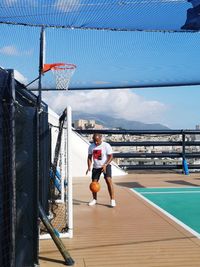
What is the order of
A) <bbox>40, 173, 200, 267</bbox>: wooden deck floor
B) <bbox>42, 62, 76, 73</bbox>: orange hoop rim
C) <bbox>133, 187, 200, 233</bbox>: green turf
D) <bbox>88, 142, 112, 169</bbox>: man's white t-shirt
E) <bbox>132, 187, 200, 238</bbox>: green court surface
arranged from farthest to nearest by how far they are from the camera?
<bbox>88, 142, 112, 169</bbox>: man's white t-shirt < <bbox>133, 187, 200, 233</bbox>: green turf < <bbox>42, 62, 76, 73</bbox>: orange hoop rim < <bbox>132, 187, 200, 238</bbox>: green court surface < <bbox>40, 173, 200, 267</bbox>: wooden deck floor

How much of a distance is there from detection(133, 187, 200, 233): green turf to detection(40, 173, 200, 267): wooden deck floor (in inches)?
12.2

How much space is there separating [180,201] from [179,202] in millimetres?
148

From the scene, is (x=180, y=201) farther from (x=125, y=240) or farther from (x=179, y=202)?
(x=125, y=240)

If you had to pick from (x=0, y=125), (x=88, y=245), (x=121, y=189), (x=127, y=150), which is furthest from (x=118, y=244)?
(x=127, y=150)

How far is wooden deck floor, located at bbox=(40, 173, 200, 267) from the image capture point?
16.6 ft

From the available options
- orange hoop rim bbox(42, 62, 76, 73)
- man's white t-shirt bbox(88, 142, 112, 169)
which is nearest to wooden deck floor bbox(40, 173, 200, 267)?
man's white t-shirt bbox(88, 142, 112, 169)

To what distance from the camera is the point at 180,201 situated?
9.72m

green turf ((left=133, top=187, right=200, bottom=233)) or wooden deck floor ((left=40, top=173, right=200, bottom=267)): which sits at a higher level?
green turf ((left=133, top=187, right=200, bottom=233))

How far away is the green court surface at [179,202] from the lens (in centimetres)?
739

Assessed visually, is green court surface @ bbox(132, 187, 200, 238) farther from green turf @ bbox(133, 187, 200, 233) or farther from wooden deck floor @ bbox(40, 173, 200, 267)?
wooden deck floor @ bbox(40, 173, 200, 267)

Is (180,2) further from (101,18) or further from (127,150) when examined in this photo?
(127,150)

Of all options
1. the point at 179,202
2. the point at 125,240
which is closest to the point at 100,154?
the point at 179,202

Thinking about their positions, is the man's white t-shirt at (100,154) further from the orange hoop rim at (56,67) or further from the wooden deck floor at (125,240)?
the orange hoop rim at (56,67)

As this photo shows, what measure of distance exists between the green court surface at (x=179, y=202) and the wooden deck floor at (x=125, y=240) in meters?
0.20
